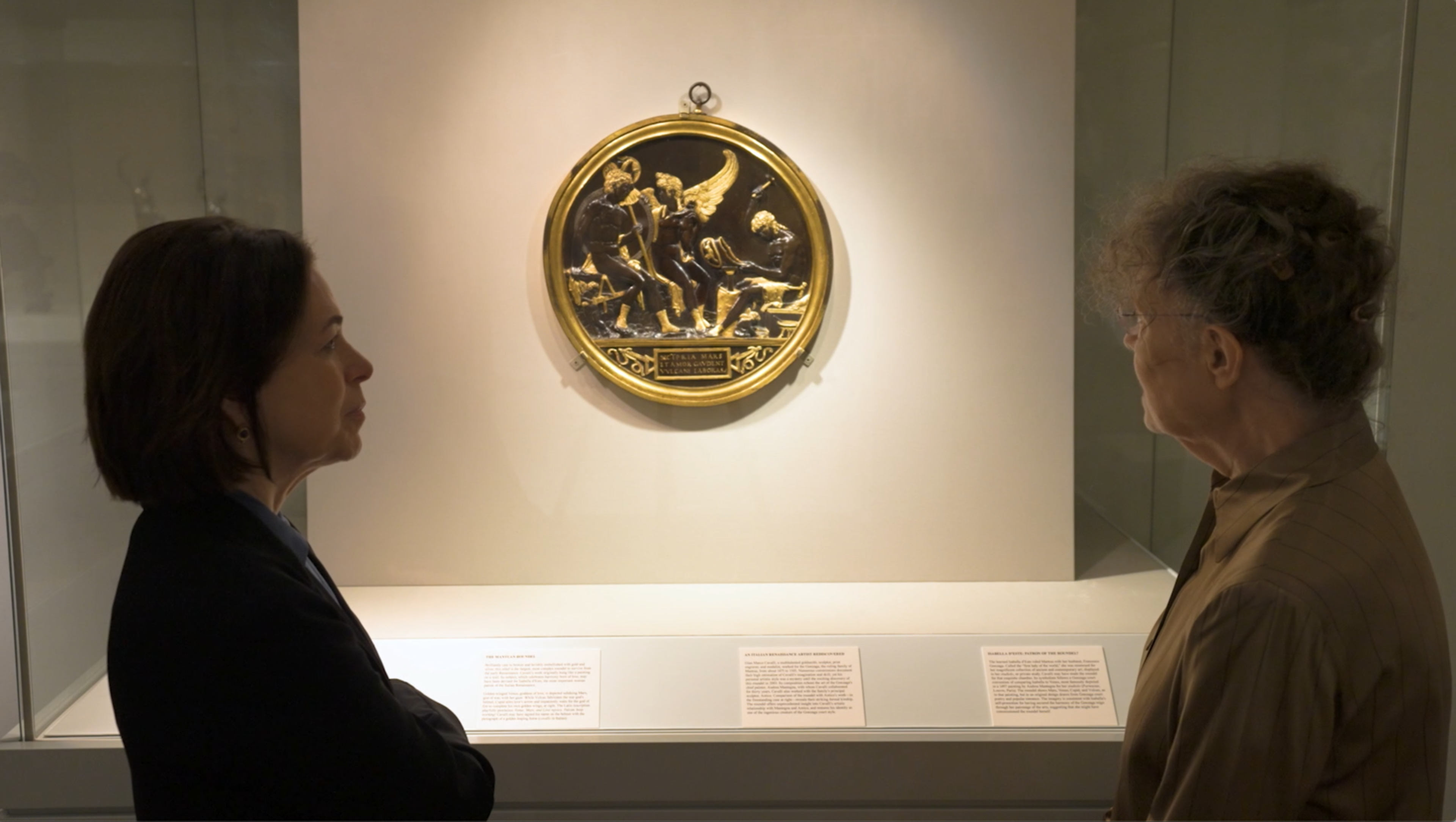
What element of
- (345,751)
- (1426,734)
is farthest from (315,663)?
(1426,734)

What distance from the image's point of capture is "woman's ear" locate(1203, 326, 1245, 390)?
1550 mm

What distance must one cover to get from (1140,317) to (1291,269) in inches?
9.4

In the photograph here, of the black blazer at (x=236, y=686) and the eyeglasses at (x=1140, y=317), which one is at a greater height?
the eyeglasses at (x=1140, y=317)

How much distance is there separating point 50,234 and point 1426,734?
3.16m

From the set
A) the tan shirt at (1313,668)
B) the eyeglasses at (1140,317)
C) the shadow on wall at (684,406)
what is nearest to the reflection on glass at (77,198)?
the shadow on wall at (684,406)

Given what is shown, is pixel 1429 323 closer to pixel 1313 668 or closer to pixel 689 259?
pixel 1313 668

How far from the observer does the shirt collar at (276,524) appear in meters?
1.51

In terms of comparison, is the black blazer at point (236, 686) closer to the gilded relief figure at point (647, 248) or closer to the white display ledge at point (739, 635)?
the white display ledge at point (739, 635)

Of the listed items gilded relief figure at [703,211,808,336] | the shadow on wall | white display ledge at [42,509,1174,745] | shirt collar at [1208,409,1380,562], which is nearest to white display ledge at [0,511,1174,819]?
white display ledge at [42,509,1174,745]

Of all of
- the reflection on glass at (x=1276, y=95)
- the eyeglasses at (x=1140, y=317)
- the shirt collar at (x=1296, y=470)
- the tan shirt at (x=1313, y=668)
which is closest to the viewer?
the tan shirt at (x=1313, y=668)

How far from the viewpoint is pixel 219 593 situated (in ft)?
4.52

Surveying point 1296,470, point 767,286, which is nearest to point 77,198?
point 767,286

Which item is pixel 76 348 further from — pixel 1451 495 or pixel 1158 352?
pixel 1451 495

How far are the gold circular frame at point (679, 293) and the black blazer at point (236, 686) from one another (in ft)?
6.58
